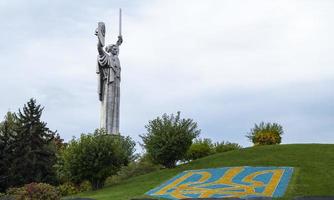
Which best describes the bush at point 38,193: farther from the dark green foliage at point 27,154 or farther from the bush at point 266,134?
the bush at point 266,134

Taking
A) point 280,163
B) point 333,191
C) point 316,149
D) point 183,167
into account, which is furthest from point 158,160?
point 333,191

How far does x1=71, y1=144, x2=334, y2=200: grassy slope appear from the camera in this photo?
1394 inches

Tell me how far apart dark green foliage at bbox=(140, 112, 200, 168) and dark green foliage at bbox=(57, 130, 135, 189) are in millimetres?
3175

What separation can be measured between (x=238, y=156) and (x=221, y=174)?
8021 mm

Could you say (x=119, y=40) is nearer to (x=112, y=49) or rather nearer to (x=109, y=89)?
(x=112, y=49)

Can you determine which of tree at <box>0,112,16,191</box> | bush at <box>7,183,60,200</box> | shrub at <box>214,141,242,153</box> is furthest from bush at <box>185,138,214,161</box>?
bush at <box>7,183,60,200</box>

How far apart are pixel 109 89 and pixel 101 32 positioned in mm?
5687

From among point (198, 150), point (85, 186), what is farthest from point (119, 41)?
point (85, 186)

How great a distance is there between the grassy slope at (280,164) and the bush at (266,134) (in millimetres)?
6302

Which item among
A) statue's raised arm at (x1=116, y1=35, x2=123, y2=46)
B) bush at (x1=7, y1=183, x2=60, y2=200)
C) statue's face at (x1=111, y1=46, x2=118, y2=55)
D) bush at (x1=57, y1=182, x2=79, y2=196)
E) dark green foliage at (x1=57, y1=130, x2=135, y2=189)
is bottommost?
bush at (x1=7, y1=183, x2=60, y2=200)

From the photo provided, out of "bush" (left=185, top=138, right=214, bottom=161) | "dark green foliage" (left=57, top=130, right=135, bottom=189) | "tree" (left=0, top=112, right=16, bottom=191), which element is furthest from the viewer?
"bush" (left=185, top=138, right=214, bottom=161)

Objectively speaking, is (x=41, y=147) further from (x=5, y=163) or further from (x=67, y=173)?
(x=67, y=173)

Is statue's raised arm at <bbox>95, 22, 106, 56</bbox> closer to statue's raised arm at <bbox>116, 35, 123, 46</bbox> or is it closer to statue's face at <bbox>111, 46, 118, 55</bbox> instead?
statue's face at <bbox>111, 46, 118, 55</bbox>

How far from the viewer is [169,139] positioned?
1861 inches
